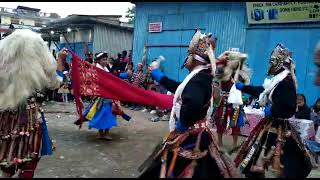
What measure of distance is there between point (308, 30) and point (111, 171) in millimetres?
7215

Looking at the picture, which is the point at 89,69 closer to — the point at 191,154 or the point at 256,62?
the point at 191,154

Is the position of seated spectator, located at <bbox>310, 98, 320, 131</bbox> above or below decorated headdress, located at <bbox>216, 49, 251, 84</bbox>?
below

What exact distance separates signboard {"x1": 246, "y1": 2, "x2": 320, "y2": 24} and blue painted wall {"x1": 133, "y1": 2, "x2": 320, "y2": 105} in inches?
6.6

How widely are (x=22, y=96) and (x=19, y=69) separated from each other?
0.28 meters

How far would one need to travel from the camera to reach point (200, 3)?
14656 millimetres

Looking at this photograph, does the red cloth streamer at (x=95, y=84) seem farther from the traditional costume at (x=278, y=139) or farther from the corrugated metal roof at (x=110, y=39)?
the corrugated metal roof at (x=110, y=39)

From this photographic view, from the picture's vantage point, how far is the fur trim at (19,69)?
4500 mm

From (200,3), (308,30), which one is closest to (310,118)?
(308,30)

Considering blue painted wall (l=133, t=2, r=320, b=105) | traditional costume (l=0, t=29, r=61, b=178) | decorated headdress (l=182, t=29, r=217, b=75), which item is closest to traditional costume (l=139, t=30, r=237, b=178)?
decorated headdress (l=182, t=29, r=217, b=75)

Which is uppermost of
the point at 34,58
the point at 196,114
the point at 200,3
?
the point at 200,3

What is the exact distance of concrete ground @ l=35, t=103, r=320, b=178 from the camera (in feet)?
21.7

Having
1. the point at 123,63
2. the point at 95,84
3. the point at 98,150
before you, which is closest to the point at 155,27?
the point at 123,63

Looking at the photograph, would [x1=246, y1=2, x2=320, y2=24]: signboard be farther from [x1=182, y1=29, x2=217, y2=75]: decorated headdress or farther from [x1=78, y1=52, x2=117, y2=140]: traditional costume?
[x1=182, y1=29, x2=217, y2=75]: decorated headdress

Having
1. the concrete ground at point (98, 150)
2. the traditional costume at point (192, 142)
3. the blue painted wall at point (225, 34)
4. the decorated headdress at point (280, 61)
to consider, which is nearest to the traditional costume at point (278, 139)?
the decorated headdress at point (280, 61)
